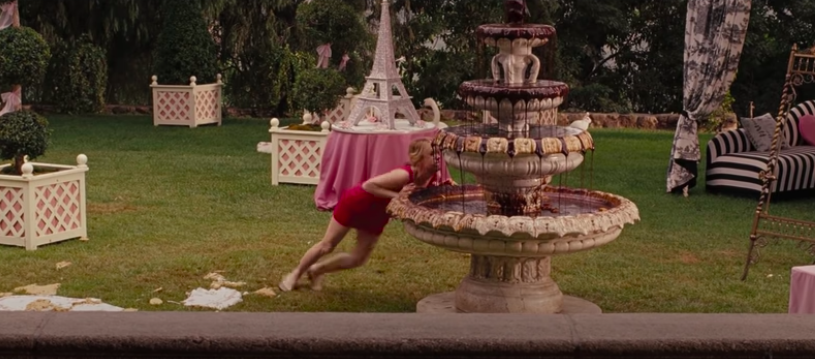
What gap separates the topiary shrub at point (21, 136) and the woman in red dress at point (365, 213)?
247 cm

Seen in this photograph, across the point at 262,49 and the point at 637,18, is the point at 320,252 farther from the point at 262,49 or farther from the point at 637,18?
the point at 637,18

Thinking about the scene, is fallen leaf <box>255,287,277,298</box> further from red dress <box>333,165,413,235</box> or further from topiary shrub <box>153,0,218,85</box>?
topiary shrub <box>153,0,218,85</box>

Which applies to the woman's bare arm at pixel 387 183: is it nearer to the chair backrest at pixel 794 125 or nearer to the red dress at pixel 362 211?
the red dress at pixel 362 211

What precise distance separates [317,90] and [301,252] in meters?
4.51

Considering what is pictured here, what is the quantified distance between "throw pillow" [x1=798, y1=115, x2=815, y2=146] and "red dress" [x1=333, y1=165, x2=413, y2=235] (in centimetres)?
678

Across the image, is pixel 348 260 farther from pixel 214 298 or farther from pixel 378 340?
pixel 378 340

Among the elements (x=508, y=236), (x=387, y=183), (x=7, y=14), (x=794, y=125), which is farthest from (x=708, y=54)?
(x=7, y=14)

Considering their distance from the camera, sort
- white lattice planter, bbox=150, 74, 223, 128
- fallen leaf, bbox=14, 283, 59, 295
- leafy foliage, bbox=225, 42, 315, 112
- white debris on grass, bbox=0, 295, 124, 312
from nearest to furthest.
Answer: white debris on grass, bbox=0, 295, 124, 312 → fallen leaf, bbox=14, 283, 59, 295 → white lattice planter, bbox=150, 74, 223, 128 → leafy foliage, bbox=225, 42, 315, 112

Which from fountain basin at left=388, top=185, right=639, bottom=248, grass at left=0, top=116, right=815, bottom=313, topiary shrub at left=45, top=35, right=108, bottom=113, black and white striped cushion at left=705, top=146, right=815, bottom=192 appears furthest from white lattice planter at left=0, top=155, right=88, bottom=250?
topiary shrub at left=45, top=35, right=108, bottom=113

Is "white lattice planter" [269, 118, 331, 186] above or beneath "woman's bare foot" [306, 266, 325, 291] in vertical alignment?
above

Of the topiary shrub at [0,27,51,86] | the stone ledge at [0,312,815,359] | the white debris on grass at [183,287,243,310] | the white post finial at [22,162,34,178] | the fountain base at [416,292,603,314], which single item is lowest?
the white debris on grass at [183,287,243,310]

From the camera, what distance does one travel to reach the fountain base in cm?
737

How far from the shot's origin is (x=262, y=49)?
64.2 feet

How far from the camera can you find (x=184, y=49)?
17.5 metres
